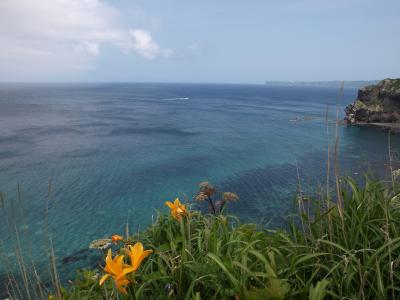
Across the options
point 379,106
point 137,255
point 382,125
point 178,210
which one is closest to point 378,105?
point 379,106

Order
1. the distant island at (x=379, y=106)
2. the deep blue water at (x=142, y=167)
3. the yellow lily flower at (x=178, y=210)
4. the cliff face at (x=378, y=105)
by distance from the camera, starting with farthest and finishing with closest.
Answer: the cliff face at (x=378, y=105) → the distant island at (x=379, y=106) → the deep blue water at (x=142, y=167) → the yellow lily flower at (x=178, y=210)

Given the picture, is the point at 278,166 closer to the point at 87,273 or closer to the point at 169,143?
the point at 169,143

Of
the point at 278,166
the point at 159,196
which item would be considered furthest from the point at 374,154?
the point at 159,196

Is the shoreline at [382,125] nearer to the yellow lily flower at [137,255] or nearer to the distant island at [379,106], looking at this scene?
the distant island at [379,106]

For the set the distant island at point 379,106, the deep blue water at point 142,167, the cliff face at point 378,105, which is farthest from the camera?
the cliff face at point 378,105

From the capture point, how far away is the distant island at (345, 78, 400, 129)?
6038cm

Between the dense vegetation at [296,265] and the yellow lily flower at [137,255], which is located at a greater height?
the yellow lily flower at [137,255]

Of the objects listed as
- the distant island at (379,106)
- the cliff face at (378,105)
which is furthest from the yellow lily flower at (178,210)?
the cliff face at (378,105)

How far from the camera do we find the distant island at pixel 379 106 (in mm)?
60375

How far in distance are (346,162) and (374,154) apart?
697 cm

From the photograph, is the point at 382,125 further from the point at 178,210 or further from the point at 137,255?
the point at 137,255

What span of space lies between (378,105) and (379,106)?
0.99 ft

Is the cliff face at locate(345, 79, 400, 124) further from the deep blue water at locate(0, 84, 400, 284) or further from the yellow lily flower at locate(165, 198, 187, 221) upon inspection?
the yellow lily flower at locate(165, 198, 187, 221)

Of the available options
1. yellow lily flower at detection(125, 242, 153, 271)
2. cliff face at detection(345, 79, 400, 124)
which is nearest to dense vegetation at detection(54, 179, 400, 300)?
yellow lily flower at detection(125, 242, 153, 271)
